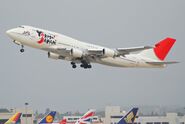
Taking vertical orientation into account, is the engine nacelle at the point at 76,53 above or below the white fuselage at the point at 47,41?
below

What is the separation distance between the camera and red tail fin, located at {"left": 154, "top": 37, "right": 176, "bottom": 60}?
84.4 metres

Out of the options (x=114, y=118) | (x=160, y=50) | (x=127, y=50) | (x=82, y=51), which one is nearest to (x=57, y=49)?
(x=82, y=51)

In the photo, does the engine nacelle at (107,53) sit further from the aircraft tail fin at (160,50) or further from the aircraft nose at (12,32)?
the aircraft nose at (12,32)

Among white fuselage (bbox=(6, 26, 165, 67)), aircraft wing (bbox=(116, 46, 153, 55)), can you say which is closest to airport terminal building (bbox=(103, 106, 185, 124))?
white fuselage (bbox=(6, 26, 165, 67))

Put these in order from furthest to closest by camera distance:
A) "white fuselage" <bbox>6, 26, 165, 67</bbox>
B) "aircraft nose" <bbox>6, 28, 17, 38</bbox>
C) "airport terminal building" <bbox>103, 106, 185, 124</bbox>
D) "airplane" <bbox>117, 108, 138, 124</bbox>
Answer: "airport terminal building" <bbox>103, 106, 185, 124</bbox>
"aircraft nose" <bbox>6, 28, 17, 38</bbox>
"white fuselage" <bbox>6, 26, 165, 67</bbox>
"airplane" <bbox>117, 108, 138, 124</bbox>

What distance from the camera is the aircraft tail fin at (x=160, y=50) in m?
83.4

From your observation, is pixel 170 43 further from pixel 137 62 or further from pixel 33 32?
pixel 33 32

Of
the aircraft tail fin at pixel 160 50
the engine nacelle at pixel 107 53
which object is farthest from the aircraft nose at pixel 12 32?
the aircraft tail fin at pixel 160 50

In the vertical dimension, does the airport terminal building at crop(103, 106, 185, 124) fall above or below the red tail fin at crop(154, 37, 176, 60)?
below

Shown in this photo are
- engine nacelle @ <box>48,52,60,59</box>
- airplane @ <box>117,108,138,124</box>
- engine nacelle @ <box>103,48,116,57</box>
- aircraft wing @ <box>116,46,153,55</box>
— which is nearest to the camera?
airplane @ <box>117,108,138,124</box>

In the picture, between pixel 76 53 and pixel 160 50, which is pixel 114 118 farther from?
pixel 76 53

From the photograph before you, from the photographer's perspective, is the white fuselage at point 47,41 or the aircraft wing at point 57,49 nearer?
the white fuselage at point 47,41

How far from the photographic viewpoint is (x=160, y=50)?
84.8 metres

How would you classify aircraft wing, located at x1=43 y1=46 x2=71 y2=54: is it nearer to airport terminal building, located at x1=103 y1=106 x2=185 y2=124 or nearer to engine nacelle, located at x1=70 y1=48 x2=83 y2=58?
engine nacelle, located at x1=70 y1=48 x2=83 y2=58
